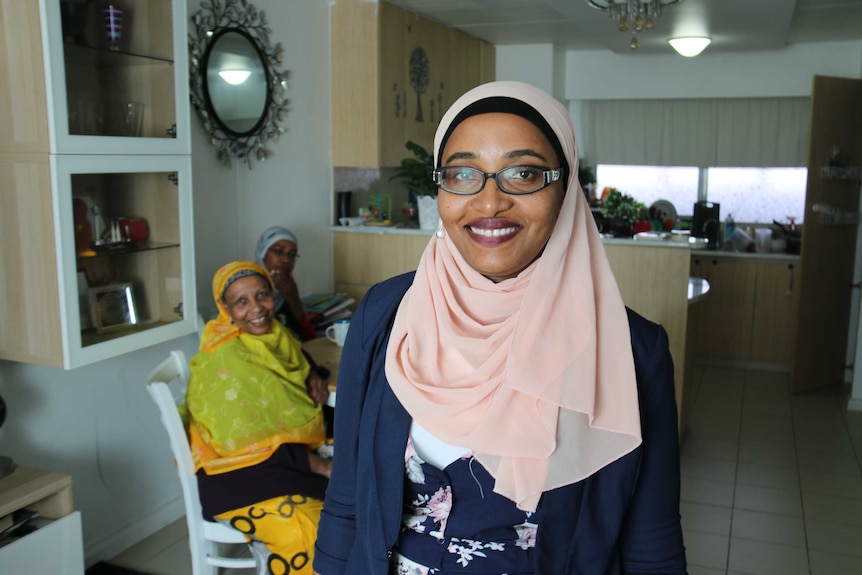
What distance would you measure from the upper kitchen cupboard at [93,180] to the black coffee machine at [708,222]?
4395 mm

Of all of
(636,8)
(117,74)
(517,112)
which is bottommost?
(517,112)

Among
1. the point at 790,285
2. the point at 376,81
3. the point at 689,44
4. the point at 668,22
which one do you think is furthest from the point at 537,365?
the point at 790,285

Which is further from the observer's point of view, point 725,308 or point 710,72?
point 710,72

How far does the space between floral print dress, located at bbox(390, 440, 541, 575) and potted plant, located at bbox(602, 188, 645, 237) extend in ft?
10.0

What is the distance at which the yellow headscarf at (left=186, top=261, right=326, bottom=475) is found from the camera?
2.43m

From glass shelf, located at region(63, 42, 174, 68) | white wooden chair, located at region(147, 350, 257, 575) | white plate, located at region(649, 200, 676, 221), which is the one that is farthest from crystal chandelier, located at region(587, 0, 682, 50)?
white wooden chair, located at region(147, 350, 257, 575)

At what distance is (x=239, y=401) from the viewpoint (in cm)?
244

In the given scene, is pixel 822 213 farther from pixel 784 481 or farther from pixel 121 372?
pixel 121 372

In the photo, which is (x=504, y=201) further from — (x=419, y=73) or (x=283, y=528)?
(x=419, y=73)

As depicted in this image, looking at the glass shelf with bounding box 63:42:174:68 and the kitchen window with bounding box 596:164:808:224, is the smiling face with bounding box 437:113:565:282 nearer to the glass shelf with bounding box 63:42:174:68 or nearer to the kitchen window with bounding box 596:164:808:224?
the glass shelf with bounding box 63:42:174:68

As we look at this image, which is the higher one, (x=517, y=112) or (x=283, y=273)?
(x=517, y=112)

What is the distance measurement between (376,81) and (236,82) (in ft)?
3.22

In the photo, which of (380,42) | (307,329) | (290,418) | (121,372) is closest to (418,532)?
(290,418)

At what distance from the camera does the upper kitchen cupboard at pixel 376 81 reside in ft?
13.9
